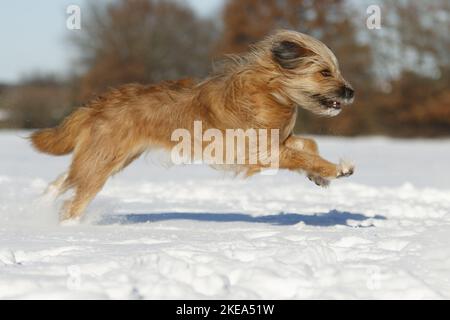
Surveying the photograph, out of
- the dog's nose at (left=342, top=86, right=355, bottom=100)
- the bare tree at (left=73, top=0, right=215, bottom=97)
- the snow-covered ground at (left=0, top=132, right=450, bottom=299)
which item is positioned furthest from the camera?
the bare tree at (left=73, top=0, right=215, bottom=97)

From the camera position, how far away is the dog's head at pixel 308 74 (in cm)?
595

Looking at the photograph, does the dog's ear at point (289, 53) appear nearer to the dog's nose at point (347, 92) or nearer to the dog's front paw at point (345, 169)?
the dog's nose at point (347, 92)

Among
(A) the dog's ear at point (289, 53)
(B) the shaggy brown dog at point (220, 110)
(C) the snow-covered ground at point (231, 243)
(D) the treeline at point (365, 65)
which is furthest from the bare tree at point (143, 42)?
(A) the dog's ear at point (289, 53)

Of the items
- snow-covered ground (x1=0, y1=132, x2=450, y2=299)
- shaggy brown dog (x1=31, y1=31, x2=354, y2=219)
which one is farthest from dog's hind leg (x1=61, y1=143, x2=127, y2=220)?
snow-covered ground (x1=0, y1=132, x2=450, y2=299)

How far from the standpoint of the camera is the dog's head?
5953 mm

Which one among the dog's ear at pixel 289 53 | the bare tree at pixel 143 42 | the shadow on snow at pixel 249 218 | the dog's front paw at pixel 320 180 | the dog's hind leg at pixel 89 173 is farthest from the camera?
the bare tree at pixel 143 42

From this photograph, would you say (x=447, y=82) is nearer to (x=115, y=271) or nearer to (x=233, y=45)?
(x=233, y=45)

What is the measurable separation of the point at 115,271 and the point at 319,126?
27.2m

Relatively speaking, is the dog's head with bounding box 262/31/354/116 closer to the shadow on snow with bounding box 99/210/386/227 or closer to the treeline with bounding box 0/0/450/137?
the shadow on snow with bounding box 99/210/386/227

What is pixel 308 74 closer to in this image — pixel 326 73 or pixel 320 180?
pixel 326 73

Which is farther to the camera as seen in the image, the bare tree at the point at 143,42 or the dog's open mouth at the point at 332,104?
the bare tree at the point at 143,42

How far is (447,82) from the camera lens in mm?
31531
